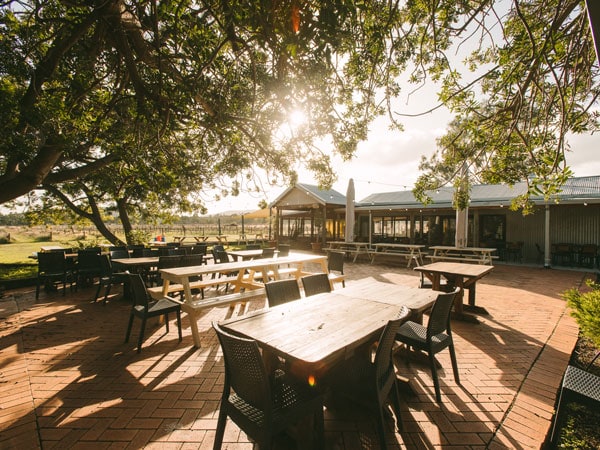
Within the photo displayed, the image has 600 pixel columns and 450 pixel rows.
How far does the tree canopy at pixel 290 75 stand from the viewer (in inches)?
111

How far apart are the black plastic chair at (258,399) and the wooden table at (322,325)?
17cm

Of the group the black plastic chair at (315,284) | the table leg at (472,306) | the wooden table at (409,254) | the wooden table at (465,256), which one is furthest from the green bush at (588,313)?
the wooden table at (409,254)

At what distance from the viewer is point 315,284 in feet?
12.0

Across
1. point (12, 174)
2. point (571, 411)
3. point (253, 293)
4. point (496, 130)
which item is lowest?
point (571, 411)

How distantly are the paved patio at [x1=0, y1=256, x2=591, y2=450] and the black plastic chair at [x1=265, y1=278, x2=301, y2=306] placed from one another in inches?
41.4

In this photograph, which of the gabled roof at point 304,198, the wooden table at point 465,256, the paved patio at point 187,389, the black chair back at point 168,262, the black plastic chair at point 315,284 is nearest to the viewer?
the paved patio at point 187,389

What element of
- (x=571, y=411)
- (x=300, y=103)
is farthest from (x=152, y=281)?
(x=571, y=411)

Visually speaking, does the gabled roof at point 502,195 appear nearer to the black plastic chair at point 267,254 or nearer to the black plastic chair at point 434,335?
the black plastic chair at point 267,254

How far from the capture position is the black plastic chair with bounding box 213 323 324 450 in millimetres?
1602

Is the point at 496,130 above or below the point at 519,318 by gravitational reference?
above

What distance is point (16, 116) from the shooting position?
4500 millimetres

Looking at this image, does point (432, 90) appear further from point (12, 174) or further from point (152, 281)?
point (12, 174)

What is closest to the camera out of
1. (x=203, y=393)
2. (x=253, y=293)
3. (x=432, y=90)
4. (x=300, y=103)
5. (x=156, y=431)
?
(x=156, y=431)

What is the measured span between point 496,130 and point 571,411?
357 cm
